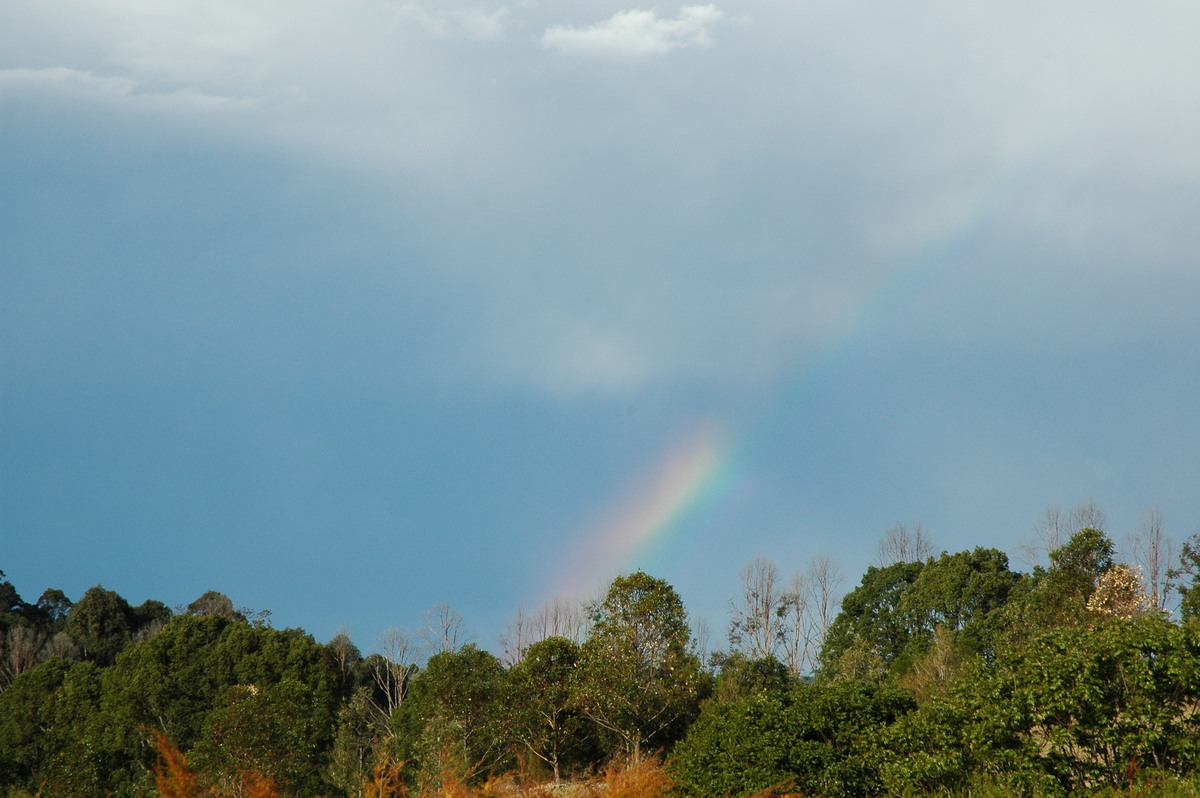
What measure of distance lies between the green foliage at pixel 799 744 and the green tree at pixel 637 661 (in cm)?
867

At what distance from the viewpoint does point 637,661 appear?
1007 inches

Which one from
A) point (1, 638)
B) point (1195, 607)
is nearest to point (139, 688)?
point (1, 638)

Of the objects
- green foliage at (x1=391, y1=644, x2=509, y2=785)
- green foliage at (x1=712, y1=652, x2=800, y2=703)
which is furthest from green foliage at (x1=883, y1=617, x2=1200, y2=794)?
green foliage at (x1=712, y1=652, x2=800, y2=703)

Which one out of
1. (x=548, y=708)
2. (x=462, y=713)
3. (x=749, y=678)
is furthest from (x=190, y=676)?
(x=749, y=678)

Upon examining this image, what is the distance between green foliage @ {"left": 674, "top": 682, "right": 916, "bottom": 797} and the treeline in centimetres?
4

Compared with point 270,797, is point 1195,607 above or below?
above

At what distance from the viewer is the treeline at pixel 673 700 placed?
1295 centimetres

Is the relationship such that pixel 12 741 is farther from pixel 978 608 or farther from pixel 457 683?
pixel 978 608

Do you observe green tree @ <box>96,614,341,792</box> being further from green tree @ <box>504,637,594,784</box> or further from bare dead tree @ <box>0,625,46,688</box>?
bare dead tree @ <box>0,625,46,688</box>

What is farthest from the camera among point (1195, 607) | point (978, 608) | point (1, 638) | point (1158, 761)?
point (1, 638)

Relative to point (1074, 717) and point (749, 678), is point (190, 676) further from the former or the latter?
point (1074, 717)

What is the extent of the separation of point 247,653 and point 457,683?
44.6 feet

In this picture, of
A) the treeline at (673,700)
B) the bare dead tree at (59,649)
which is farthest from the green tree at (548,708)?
the bare dead tree at (59,649)

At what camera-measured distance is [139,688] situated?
3547cm
